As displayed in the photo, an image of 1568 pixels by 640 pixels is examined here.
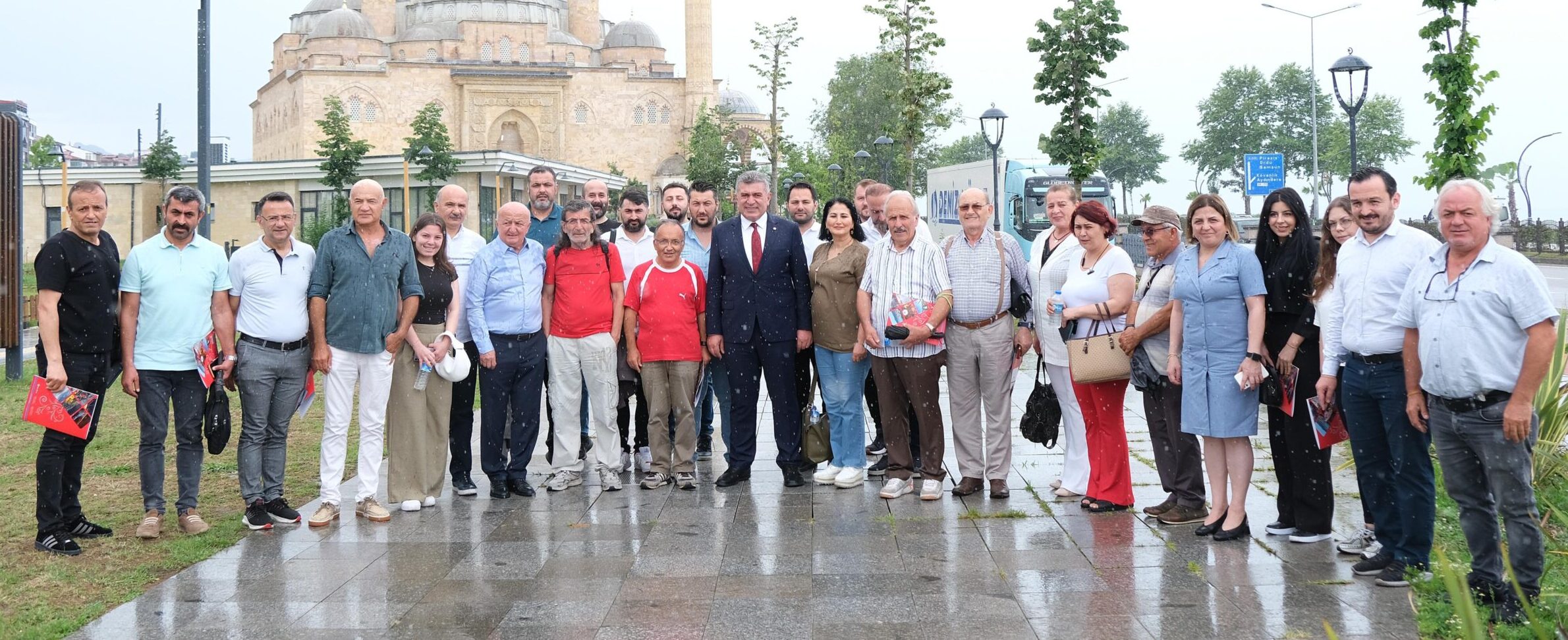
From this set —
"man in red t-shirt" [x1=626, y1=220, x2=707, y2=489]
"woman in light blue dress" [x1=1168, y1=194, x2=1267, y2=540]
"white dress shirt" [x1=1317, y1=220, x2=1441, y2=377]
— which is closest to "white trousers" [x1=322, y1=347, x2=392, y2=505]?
"man in red t-shirt" [x1=626, y1=220, x2=707, y2=489]

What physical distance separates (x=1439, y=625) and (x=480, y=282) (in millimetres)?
5700

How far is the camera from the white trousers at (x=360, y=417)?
309 inches

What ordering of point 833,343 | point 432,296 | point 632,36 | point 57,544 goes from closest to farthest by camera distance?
point 57,544, point 432,296, point 833,343, point 632,36

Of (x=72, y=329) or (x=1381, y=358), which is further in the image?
(x=72, y=329)

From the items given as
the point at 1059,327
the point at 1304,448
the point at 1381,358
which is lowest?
the point at 1304,448

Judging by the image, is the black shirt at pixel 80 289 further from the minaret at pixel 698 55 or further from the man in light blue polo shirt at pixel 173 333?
the minaret at pixel 698 55

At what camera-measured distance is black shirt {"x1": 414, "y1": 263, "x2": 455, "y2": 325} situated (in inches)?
321

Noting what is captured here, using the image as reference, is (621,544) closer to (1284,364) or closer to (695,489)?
(695,489)

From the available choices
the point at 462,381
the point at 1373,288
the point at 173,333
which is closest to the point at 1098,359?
the point at 1373,288

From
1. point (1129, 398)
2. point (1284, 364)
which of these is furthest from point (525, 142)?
point (1284, 364)

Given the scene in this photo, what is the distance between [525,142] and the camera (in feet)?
300

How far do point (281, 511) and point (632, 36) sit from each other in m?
93.9

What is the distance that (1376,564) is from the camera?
602 cm

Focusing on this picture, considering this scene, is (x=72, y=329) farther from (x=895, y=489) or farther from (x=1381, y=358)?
(x=1381, y=358)
